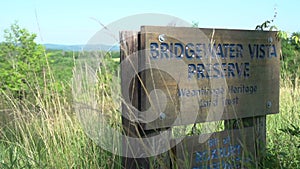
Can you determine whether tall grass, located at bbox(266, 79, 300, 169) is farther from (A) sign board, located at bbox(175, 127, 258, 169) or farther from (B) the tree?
(B) the tree

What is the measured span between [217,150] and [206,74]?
0.55 metres

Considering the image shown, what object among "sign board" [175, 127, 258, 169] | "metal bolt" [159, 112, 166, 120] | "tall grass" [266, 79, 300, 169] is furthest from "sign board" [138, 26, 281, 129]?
"tall grass" [266, 79, 300, 169]

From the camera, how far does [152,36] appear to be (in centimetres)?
256

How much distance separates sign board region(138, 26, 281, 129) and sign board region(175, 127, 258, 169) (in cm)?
13

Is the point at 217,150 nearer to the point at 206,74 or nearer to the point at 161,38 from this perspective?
the point at 206,74

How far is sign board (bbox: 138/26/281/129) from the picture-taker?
2.57 metres

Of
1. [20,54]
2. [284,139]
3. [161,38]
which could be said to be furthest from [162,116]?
[20,54]

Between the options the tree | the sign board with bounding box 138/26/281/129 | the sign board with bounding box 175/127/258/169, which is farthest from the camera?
the tree

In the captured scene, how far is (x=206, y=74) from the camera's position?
2.88 metres

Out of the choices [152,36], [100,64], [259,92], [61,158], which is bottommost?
[61,158]

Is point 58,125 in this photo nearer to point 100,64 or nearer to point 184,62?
point 100,64

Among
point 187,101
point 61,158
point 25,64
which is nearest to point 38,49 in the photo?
point 25,64

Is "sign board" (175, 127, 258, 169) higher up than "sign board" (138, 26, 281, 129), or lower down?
lower down

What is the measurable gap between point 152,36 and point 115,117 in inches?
44.9
